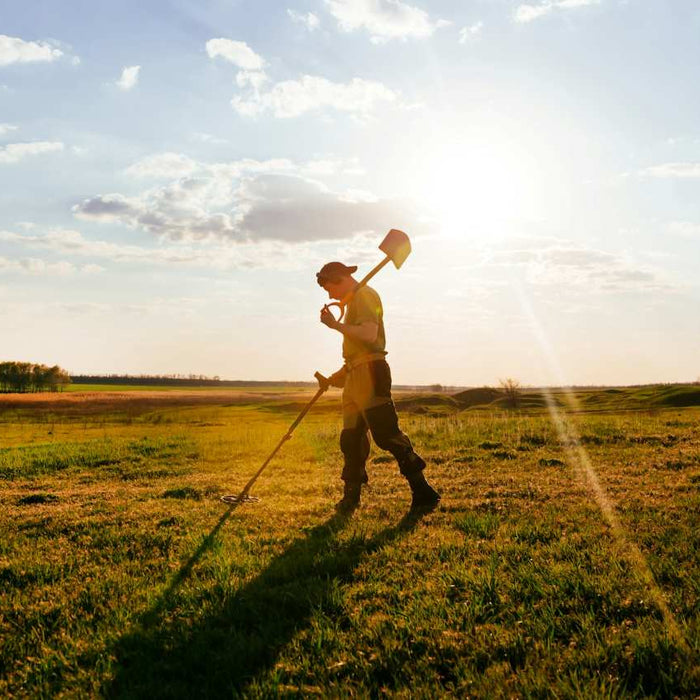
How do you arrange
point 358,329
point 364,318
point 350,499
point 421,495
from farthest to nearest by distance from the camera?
1. point 350,499
2. point 421,495
3. point 364,318
4. point 358,329

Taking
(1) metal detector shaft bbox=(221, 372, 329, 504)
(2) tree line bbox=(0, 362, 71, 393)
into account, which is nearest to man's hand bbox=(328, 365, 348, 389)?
(1) metal detector shaft bbox=(221, 372, 329, 504)

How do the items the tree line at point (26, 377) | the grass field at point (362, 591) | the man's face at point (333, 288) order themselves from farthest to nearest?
the tree line at point (26, 377) → the man's face at point (333, 288) → the grass field at point (362, 591)

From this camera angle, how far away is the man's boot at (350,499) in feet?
27.2

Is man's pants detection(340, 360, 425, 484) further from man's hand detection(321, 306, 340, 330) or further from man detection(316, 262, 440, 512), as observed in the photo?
man's hand detection(321, 306, 340, 330)

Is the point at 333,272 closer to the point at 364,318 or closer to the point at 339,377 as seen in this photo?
the point at 364,318

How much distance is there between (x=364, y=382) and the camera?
7902 millimetres

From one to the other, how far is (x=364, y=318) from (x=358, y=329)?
0.25 meters

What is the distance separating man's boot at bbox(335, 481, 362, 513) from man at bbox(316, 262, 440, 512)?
15mm

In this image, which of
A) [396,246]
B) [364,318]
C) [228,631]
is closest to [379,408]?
[364,318]

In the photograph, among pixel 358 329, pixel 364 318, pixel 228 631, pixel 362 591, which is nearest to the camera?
pixel 228 631

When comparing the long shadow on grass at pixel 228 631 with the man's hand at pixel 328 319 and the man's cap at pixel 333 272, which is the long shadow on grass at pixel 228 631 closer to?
the man's hand at pixel 328 319

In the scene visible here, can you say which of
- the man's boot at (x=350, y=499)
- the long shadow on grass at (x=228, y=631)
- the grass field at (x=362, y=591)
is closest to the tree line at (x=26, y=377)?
the grass field at (x=362, y=591)

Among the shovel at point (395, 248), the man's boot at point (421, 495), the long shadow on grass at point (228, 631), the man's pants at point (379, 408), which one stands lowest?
the long shadow on grass at point (228, 631)

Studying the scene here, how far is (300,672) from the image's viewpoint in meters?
3.79
